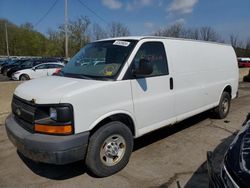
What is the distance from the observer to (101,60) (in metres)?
4.25

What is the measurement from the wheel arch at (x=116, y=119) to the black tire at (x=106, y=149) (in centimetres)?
7

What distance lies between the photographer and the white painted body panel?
11.0 ft

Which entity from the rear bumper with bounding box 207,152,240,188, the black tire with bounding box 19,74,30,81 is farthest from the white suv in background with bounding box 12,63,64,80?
the rear bumper with bounding box 207,152,240,188

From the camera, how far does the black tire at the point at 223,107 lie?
263 inches

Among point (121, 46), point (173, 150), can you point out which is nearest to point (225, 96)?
point (173, 150)

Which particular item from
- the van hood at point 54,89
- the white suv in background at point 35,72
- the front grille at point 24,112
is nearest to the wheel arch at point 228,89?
the van hood at point 54,89

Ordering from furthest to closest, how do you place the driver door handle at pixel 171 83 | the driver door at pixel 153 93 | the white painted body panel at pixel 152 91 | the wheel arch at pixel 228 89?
the wheel arch at pixel 228 89
the driver door handle at pixel 171 83
the driver door at pixel 153 93
the white painted body panel at pixel 152 91

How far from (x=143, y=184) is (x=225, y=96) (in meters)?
4.25

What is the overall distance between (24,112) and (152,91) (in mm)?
2032

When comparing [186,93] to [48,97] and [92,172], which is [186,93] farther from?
[48,97]

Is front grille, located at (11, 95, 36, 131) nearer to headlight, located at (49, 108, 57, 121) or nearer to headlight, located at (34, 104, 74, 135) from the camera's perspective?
headlight, located at (34, 104, 74, 135)

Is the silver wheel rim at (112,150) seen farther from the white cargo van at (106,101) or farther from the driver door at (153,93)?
the driver door at (153,93)

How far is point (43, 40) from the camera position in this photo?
85500 mm

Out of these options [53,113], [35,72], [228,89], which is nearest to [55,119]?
[53,113]
